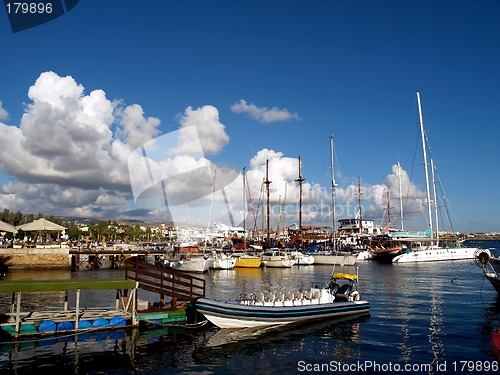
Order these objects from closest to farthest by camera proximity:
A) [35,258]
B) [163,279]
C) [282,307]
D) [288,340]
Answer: [288,340] → [163,279] → [282,307] → [35,258]

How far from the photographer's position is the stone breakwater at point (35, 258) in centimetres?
6016

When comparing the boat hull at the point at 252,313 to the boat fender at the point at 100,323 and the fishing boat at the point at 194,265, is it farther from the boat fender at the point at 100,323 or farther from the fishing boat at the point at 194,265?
the fishing boat at the point at 194,265

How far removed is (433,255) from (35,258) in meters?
76.0

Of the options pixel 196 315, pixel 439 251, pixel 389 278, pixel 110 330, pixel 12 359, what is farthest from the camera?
pixel 439 251

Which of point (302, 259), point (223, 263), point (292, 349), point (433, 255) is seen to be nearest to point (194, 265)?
point (223, 263)

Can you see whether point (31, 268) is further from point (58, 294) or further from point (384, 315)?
point (384, 315)

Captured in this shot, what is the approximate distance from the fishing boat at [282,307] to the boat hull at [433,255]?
6201 cm

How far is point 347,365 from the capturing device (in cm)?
1712

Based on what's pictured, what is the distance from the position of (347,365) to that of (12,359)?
1411cm

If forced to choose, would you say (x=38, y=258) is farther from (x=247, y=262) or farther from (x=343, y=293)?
(x=343, y=293)

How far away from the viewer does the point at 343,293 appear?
92.2 feet

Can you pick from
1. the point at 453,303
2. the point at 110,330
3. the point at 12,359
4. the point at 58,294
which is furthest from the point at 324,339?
the point at 58,294

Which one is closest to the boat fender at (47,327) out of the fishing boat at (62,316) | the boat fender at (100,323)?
the fishing boat at (62,316)

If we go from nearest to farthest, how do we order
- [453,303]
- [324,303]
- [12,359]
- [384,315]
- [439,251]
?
1. [12,359]
2. [324,303]
3. [384,315]
4. [453,303]
5. [439,251]
